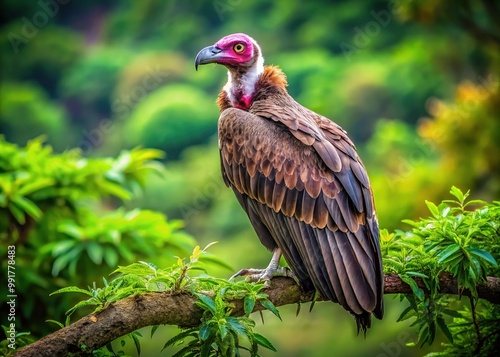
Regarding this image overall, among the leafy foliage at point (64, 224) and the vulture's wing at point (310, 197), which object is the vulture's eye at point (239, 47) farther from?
the leafy foliage at point (64, 224)

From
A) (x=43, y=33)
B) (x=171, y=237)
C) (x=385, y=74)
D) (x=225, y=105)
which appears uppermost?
(x=43, y=33)

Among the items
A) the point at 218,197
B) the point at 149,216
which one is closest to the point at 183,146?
the point at 218,197

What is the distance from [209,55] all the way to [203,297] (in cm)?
215

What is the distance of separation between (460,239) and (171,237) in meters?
3.48

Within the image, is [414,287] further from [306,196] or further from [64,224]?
[64,224]

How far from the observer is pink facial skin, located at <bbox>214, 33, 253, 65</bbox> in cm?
509

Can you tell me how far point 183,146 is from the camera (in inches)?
712

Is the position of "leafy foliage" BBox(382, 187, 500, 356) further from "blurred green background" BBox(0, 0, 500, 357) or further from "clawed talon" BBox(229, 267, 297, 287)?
"blurred green background" BBox(0, 0, 500, 357)

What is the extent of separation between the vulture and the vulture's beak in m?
0.01

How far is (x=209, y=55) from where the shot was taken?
Answer: 5.03 m

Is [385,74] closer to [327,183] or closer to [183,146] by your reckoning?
[183,146]

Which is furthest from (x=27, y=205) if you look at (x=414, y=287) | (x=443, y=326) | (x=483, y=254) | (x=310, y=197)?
(x=483, y=254)

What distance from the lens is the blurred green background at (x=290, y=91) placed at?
35.0 feet

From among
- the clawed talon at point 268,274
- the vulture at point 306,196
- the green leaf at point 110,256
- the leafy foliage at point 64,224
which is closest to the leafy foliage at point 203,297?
the clawed talon at point 268,274
